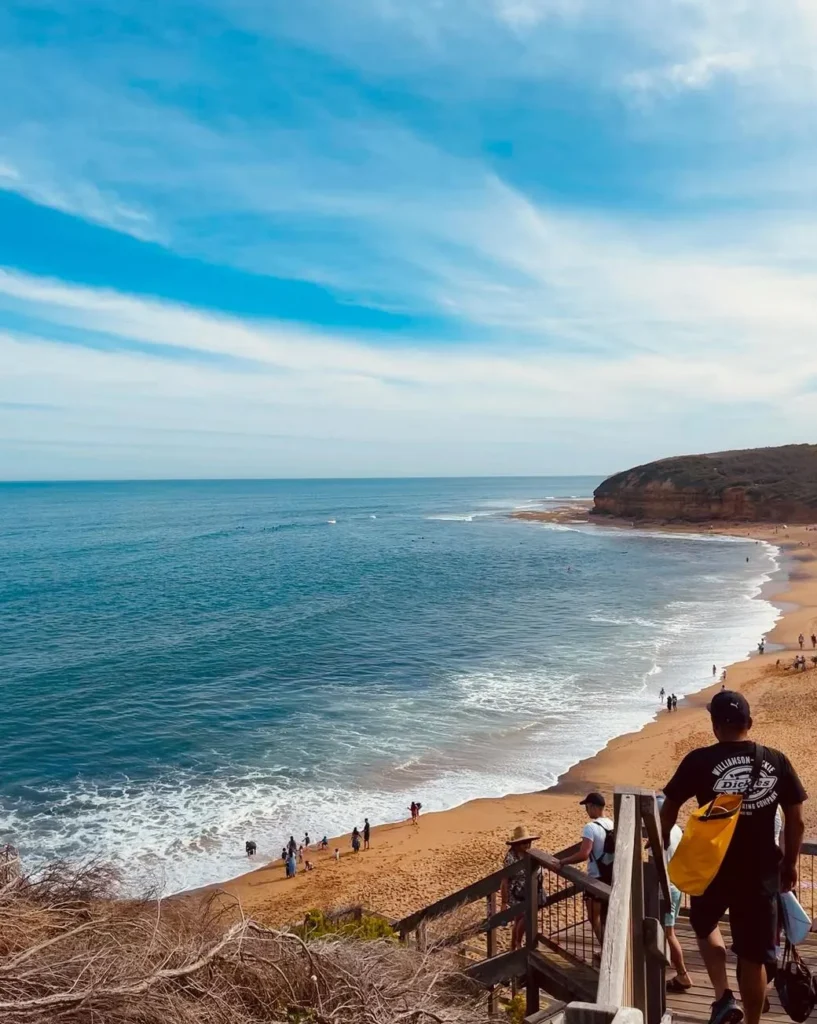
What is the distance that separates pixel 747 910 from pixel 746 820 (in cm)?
54

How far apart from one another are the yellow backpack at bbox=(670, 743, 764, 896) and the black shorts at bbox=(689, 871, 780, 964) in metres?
0.20

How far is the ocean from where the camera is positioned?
20.1 metres

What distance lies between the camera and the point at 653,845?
4.09m

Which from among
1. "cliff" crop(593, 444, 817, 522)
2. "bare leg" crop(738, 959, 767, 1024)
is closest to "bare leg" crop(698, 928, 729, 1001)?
"bare leg" crop(738, 959, 767, 1024)

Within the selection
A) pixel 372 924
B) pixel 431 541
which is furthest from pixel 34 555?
pixel 372 924

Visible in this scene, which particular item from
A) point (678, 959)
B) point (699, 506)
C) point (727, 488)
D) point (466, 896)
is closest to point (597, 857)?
point (678, 959)

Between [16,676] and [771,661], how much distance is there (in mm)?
34004

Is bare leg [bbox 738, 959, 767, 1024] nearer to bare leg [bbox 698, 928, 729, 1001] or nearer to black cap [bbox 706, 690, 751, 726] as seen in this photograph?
bare leg [bbox 698, 928, 729, 1001]

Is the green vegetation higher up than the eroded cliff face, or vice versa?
the eroded cliff face

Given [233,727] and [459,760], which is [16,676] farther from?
[459,760]

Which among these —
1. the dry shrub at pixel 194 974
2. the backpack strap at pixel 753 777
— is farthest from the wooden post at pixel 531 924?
the backpack strap at pixel 753 777

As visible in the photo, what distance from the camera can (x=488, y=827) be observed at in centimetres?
1883

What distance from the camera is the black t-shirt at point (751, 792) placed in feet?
12.3

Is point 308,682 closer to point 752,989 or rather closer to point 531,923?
point 531,923
